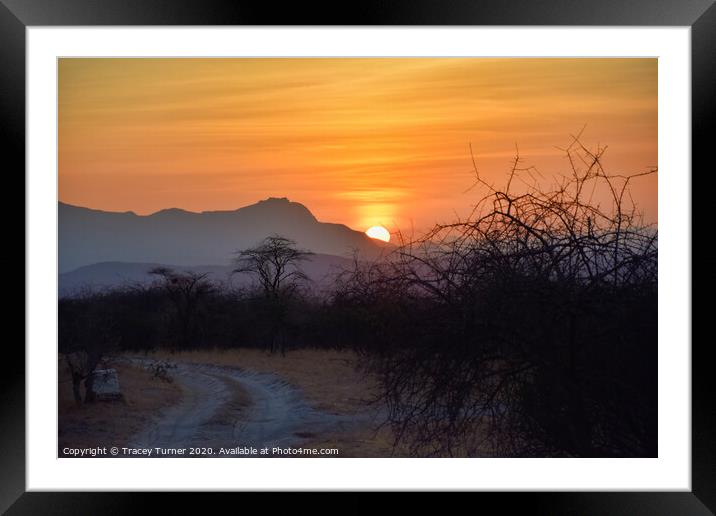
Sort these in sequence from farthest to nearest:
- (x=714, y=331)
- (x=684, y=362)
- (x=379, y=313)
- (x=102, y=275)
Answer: (x=102, y=275), (x=379, y=313), (x=684, y=362), (x=714, y=331)

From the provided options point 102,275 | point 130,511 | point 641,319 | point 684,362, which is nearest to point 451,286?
point 641,319


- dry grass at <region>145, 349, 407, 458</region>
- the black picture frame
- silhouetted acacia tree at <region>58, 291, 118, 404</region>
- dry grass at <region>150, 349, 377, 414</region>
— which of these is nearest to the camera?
the black picture frame

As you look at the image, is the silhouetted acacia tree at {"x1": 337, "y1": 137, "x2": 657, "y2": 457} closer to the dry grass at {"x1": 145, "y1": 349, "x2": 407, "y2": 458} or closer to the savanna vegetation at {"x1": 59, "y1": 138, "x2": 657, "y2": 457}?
the savanna vegetation at {"x1": 59, "y1": 138, "x2": 657, "y2": 457}

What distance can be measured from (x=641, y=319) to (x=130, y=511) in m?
2.45

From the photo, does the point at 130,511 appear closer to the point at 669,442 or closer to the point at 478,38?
the point at 669,442

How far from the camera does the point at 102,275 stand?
19.4 ft

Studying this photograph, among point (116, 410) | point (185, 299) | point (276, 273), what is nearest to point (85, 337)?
point (116, 410)

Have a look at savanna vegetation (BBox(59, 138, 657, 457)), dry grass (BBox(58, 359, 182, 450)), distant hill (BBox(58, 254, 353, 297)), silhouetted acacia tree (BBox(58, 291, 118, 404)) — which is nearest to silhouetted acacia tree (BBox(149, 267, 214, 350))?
distant hill (BBox(58, 254, 353, 297))

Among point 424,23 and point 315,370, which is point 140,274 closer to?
point 315,370

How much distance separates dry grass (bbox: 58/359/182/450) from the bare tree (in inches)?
47.9

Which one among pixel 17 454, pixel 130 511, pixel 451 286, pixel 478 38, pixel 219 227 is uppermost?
pixel 478 38

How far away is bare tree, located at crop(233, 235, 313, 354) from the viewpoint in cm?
660

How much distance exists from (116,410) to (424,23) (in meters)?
4.00

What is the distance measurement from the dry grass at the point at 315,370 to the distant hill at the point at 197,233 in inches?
37.9
